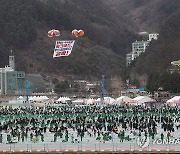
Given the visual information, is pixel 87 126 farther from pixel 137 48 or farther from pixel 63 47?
pixel 137 48

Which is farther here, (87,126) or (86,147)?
(87,126)

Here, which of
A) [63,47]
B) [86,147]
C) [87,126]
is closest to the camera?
[86,147]

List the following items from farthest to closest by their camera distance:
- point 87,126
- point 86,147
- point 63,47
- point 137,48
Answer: point 137,48 → point 63,47 → point 87,126 → point 86,147

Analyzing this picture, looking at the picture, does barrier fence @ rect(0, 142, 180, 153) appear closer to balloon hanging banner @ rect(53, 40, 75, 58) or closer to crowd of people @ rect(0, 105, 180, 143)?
crowd of people @ rect(0, 105, 180, 143)

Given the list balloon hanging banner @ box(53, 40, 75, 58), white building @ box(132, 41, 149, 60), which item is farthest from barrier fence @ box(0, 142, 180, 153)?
white building @ box(132, 41, 149, 60)

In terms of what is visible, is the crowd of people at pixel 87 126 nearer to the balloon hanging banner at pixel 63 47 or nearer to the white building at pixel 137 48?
the balloon hanging banner at pixel 63 47

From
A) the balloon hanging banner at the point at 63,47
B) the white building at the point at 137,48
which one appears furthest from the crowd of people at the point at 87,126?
the white building at the point at 137,48

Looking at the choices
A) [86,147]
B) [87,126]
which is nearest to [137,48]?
[87,126]

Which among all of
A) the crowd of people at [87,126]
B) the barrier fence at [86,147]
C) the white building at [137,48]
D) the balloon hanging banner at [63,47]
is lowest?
the barrier fence at [86,147]

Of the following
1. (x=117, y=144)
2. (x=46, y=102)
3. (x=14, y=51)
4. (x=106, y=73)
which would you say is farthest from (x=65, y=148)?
(x=14, y=51)
